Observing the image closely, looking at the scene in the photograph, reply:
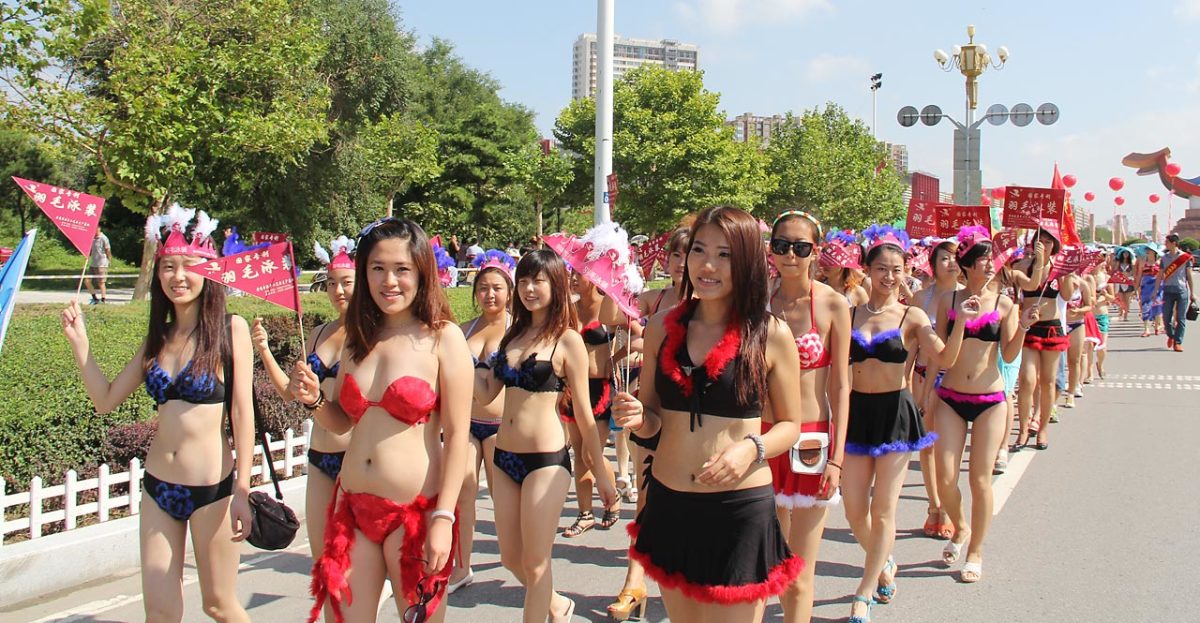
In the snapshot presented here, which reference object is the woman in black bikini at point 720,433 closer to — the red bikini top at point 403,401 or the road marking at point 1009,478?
the red bikini top at point 403,401

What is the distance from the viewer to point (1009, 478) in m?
8.29

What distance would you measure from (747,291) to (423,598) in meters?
1.46

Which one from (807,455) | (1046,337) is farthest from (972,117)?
(807,455)

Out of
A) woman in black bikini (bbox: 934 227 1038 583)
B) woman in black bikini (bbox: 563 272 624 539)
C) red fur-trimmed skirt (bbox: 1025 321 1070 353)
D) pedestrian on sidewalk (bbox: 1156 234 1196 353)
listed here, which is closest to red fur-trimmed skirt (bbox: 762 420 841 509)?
woman in black bikini (bbox: 934 227 1038 583)

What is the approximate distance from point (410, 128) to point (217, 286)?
1200 inches

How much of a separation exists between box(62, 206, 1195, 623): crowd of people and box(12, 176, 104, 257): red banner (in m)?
0.52

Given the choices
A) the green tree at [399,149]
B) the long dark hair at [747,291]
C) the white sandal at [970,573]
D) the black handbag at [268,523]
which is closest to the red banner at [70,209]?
the black handbag at [268,523]

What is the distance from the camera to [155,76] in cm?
1386

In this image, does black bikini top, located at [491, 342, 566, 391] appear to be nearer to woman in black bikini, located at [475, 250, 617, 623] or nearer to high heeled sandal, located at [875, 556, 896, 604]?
woman in black bikini, located at [475, 250, 617, 623]

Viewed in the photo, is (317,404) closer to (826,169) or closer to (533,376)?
(533,376)

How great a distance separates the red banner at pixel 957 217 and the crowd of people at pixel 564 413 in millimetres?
2666

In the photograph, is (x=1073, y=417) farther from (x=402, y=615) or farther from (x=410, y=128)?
(x=410, y=128)

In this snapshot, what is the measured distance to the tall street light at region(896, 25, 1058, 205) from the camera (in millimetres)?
20547

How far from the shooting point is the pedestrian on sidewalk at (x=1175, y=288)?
18.3 m
